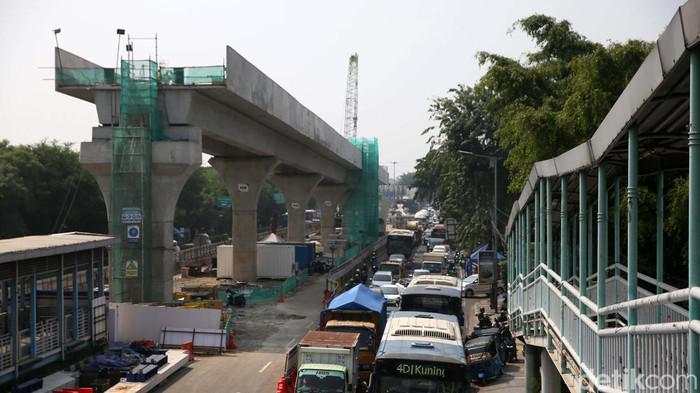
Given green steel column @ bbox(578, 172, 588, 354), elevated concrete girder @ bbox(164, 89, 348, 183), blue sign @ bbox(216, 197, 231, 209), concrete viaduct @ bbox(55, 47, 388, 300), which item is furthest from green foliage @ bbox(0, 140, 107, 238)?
green steel column @ bbox(578, 172, 588, 354)

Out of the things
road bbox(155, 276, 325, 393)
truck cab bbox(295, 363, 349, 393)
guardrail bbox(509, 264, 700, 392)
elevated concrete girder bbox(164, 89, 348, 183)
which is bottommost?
road bbox(155, 276, 325, 393)

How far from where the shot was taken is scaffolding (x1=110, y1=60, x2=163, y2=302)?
28812mm

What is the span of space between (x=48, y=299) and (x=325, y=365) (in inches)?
447

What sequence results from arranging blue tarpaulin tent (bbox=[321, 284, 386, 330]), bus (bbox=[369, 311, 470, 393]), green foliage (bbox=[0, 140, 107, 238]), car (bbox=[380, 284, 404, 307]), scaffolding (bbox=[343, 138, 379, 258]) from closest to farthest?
bus (bbox=[369, 311, 470, 393]) → blue tarpaulin tent (bbox=[321, 284, 386, 330]) → car (bbox=[380, 284, 404, 307]) → green foliage (bbox=[0, 140, 107, 238]) → scaffolding (bbox=[343, 138, 379, 258])

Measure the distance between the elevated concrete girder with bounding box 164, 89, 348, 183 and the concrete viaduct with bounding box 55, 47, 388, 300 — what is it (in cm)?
4

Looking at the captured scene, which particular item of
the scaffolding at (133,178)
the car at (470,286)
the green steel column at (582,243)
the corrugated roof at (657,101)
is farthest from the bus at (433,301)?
the car at (470,286)

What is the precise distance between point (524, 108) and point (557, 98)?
6.67 ft

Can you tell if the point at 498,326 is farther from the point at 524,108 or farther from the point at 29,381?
the point at 29,381

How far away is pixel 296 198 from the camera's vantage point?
6438 centimetres

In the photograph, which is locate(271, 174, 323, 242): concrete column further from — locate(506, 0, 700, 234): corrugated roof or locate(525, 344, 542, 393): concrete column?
locate(506, 0, 700, 234): corrugated roof

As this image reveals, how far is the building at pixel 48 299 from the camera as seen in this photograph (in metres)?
17.5

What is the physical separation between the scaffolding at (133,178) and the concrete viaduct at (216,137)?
19.7 inches

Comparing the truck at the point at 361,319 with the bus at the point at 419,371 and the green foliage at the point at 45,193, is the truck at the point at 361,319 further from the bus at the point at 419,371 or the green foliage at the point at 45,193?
the green foliage at the point at 45,193

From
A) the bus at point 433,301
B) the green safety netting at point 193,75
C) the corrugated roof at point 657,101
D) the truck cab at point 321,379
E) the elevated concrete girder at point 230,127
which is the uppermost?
the green safety netting at point 193,75
